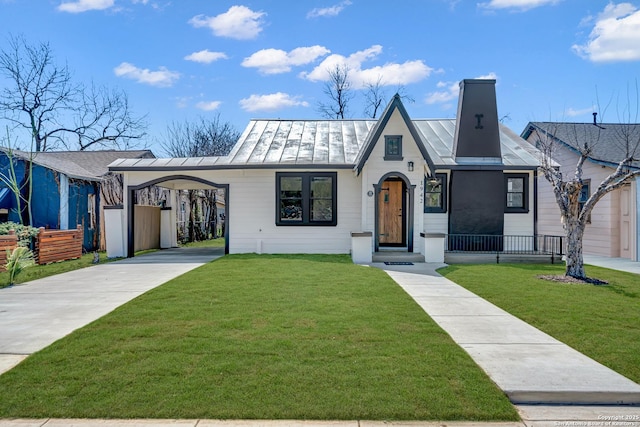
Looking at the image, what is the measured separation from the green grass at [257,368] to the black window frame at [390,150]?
22.6ft

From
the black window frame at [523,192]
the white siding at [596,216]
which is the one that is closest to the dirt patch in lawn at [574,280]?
the black window frame at [523,192]

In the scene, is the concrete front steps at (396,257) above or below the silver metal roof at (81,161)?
below

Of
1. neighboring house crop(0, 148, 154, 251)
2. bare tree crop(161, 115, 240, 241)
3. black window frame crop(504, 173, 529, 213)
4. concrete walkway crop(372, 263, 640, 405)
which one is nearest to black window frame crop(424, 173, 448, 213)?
black window frame crop(504, 173, 529, 213)

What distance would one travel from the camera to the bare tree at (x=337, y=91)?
32.3 m

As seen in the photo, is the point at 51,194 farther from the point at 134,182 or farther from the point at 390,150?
the point at 390,150

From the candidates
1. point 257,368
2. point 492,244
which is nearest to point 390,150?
point 492,244

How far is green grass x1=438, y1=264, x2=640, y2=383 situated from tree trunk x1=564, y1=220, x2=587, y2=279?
69cm

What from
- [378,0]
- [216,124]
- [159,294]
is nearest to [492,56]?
[378,0]

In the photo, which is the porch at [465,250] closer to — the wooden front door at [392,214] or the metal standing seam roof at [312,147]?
the wooden front door at [392,214]

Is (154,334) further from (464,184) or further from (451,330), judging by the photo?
(464,184)

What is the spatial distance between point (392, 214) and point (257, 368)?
10703mm

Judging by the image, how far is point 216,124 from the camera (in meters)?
30.7

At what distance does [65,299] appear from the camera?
24.0ft

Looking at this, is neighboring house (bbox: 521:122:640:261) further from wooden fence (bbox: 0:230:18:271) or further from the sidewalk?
wooden fence (bbox: 0:230:18:271)
